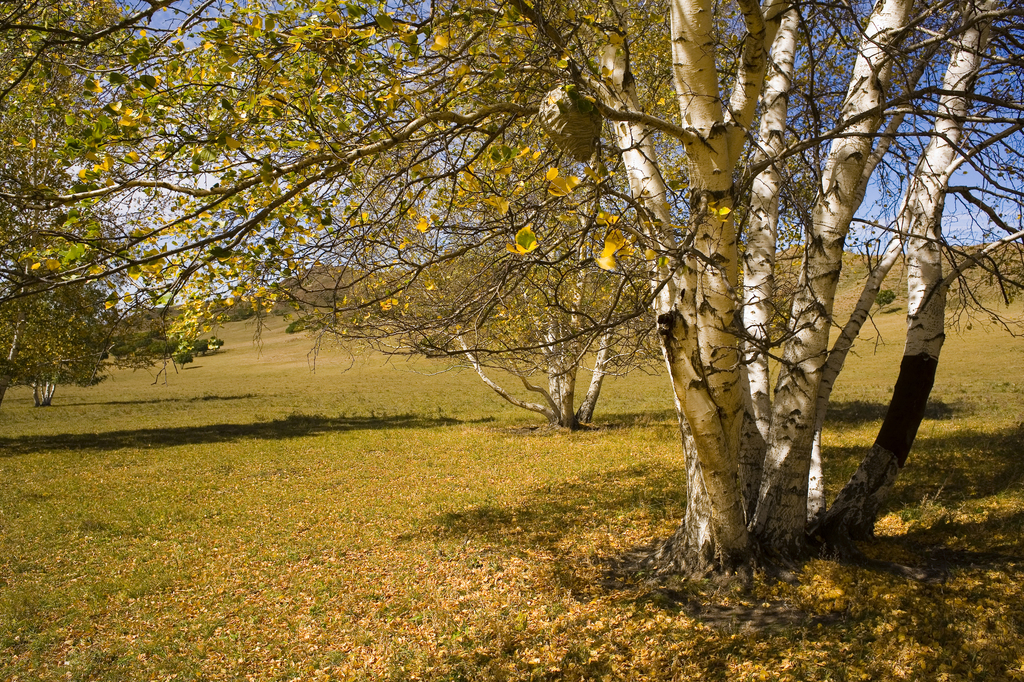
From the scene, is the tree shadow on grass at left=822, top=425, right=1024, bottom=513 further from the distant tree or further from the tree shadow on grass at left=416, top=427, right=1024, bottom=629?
the distant tree

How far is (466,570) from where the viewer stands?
722 cm

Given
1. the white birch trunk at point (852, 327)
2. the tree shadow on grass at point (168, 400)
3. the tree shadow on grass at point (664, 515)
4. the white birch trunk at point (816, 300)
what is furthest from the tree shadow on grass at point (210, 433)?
the white birch trunk at point (852, 327)

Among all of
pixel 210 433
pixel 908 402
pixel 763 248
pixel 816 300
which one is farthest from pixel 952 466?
pixel 210 433

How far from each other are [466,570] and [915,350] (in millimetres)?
5618

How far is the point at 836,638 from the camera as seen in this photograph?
15.4 feet

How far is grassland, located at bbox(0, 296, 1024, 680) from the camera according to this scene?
15.8ft

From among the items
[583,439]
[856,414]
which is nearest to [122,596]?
[583,439]

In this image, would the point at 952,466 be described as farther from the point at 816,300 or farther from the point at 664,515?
the point at 816,300

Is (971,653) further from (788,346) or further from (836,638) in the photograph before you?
(788,346)

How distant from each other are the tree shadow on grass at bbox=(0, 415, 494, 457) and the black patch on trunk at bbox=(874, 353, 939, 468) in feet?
55.5

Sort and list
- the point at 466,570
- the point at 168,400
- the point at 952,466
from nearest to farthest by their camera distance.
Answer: the point at 466,570 → the point at 952,466 → the point at 168,400

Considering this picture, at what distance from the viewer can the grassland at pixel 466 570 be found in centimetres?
482

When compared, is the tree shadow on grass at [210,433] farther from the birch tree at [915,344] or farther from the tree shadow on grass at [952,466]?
the birch tree at [915,344]

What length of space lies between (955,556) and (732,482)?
9.76 ft
